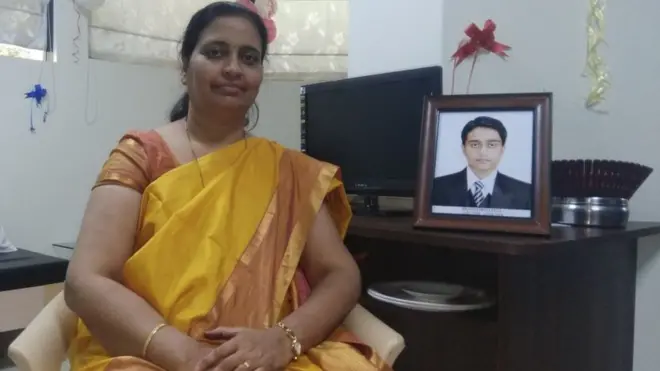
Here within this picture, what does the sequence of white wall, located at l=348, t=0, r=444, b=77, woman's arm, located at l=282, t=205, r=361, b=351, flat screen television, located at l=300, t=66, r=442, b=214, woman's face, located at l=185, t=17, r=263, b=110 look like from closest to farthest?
woman's arm, located at l=282, t=205, r=361, b=351, woman's face, located at l=185, t=17, r=263, b=110, flat screen television, located at l=300, t=66, r=442, b=214, white wall, located at l=348, t=0, r=444, b=77

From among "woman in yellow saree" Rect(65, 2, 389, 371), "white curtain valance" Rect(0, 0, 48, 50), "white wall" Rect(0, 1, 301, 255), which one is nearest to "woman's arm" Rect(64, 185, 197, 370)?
"woman in yellow saree" Rect(65, 2, 389, 371)

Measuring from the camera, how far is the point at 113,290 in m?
1.17

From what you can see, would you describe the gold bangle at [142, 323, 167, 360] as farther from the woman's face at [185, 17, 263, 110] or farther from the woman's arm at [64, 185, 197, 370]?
the woman's face at [185, 17, 263, 110]

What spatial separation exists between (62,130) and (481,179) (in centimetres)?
183

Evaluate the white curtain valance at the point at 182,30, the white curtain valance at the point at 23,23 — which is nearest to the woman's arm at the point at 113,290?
the white curtain valance at the point at 182,30

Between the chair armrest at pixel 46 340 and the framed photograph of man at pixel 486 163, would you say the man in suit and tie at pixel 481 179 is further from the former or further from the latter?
the chair armrest at pixel 46 340

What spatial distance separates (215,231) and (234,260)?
0.07 metres

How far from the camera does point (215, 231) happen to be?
4.13 ft

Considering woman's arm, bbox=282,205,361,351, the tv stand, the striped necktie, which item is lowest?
woman's arm, bbox=282,205,361,351

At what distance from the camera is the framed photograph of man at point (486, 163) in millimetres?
1243

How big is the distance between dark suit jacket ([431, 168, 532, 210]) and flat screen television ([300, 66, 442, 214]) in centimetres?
26

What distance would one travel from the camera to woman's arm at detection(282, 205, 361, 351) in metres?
1.22

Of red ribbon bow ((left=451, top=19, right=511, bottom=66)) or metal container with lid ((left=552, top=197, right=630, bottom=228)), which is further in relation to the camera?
red ribbon bow ((left=451, top=19, right=511, bottom=66))

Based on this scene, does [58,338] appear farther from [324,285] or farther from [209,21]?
[209,21]
